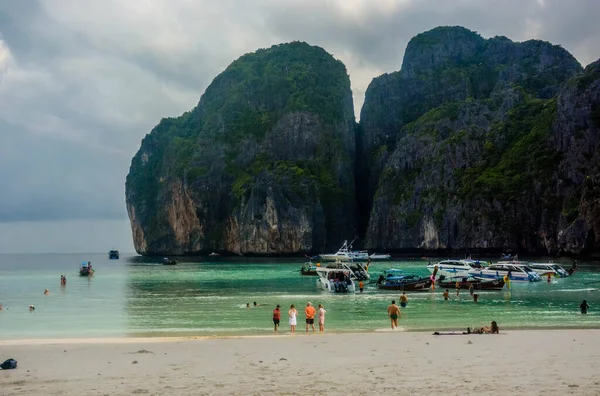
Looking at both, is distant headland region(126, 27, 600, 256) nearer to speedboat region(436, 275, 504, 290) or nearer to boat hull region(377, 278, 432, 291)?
speedboat region(436, 275, 504, 290)

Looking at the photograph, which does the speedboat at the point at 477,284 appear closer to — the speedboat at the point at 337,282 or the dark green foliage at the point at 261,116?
the speedboat at the point at 337,282

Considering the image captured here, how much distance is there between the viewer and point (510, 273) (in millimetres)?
63531

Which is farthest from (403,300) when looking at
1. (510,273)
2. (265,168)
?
(265,168)

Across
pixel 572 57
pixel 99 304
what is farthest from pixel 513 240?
pixel 99 304

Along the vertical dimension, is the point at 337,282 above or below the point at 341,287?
above

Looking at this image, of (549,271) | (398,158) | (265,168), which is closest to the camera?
(549,271)

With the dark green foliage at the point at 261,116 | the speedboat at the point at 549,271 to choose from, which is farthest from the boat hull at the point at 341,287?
the dark green foliage at the point at 261,116

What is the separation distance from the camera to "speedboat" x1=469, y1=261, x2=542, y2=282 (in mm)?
60912

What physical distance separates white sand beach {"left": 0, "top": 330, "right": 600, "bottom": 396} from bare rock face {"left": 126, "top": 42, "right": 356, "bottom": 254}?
131 m

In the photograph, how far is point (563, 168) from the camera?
116m

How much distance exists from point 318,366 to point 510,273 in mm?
50982

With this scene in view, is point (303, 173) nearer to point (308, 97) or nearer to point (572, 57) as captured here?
point (308, 97)

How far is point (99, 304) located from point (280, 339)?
26917 mm

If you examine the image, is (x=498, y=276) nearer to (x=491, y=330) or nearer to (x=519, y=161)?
(x=491, y=330)
